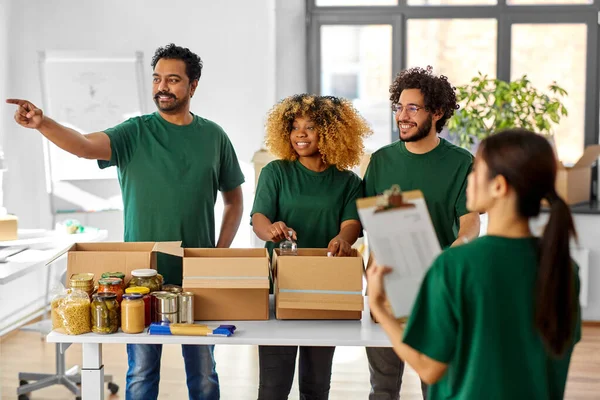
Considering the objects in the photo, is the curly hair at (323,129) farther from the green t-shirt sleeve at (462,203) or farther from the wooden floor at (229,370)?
the wooden floor at (229,370)

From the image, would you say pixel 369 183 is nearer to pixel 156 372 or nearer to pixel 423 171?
pixel 423 171

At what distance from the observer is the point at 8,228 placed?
355 cm

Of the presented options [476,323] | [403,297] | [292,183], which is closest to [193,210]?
[292,183]

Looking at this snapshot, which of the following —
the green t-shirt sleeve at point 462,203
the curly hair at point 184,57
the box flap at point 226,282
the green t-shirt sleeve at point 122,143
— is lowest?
the box flap at point 226,282

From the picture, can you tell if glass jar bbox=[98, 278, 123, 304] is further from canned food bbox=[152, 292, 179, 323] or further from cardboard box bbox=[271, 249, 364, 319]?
cardboard box bbox=[271, 249, 364, 319]

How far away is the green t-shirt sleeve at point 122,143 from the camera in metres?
2.69

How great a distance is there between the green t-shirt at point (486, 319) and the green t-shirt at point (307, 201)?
1149mm

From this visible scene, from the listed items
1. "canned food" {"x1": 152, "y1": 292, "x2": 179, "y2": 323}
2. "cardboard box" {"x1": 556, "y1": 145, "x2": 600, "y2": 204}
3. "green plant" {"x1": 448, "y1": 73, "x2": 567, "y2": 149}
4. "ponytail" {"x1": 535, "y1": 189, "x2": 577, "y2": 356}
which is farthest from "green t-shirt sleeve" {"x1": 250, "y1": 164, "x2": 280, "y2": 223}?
"cardboard box" {"x1": 556, "y1": 145, "x2": 600, "y2": 204}

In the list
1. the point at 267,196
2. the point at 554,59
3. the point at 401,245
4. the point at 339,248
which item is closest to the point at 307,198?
the point at 267,196

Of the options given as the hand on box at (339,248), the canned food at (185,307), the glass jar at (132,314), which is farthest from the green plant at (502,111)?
the glass jar at (132,314)

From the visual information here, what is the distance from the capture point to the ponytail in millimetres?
1379

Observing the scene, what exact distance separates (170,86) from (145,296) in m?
0.83

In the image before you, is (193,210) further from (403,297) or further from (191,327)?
(403,297)

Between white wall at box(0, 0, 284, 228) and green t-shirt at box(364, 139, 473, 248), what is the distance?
2566 mm
